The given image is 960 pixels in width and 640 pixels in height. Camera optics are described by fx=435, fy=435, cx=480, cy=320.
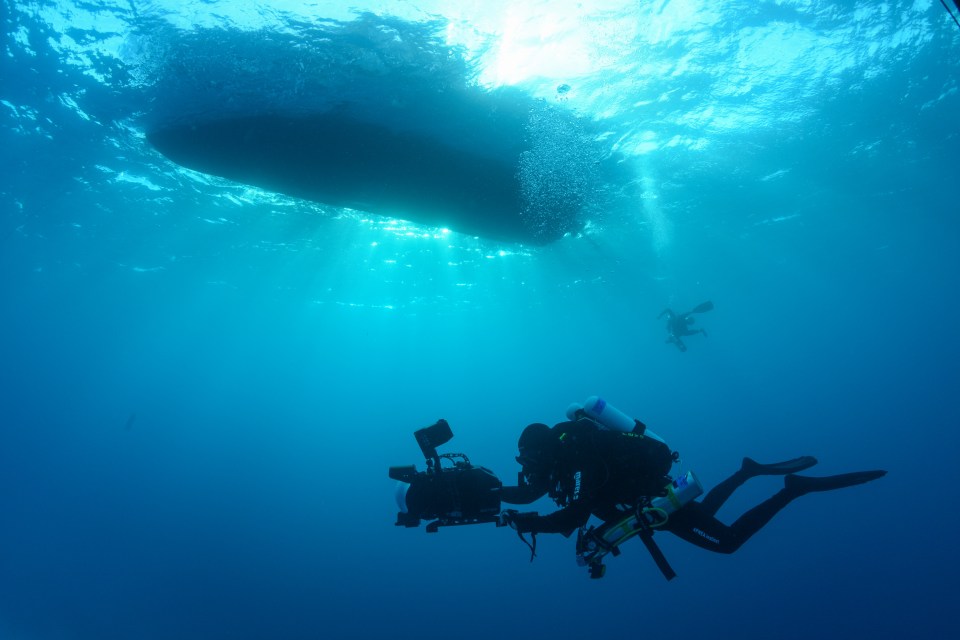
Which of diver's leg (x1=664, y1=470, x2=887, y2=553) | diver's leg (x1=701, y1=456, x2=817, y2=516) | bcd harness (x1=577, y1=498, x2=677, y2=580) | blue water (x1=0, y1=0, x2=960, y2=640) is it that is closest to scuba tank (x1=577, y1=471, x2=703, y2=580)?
bcd harness (x1=577, y1=498, x2=677, y2=580)

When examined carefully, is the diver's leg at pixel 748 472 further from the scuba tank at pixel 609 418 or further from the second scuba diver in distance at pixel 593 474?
the scuba tank at pixel 609 418

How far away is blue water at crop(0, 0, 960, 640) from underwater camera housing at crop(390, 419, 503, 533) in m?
7.56

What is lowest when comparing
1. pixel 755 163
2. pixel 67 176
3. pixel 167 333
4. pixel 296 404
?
pixel 755 163

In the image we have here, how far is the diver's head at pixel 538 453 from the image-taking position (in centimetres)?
427

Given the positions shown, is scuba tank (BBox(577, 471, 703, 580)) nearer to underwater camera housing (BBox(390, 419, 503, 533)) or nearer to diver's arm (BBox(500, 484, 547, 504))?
diver's arm (BBox(500, 484, 547, 504))

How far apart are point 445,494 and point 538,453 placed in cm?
99

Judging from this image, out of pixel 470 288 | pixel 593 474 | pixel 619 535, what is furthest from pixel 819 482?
pixel 470 288

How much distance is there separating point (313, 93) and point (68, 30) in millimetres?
4595

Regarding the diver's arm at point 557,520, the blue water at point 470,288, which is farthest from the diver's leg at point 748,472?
the blue water at point 470,288

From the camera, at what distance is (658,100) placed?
10.6 m

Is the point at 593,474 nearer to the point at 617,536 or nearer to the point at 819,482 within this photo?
the point at 617,536

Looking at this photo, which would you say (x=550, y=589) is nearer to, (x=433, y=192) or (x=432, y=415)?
(x=433, y=192)

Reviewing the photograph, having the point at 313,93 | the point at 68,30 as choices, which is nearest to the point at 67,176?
the point at 68,30

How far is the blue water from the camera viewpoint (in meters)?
8.73
